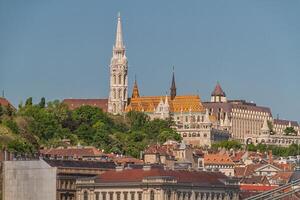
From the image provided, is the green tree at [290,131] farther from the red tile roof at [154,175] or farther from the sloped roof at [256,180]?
the red tile roof at [154,175]

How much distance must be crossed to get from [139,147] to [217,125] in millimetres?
54571

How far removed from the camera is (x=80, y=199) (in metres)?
85.8

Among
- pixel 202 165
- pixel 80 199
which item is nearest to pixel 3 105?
pixel 202 165

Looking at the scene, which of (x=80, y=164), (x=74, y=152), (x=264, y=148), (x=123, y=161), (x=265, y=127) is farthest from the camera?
(x=265, y=127)

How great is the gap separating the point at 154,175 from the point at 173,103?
98.1m

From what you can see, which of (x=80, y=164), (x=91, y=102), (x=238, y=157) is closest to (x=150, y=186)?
(x=80, y=164)

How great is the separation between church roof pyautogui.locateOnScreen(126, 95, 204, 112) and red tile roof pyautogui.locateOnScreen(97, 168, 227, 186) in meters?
88.4

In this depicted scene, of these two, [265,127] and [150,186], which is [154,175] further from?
[265,127]

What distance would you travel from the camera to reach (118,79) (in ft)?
584

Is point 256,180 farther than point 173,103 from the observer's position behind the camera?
No

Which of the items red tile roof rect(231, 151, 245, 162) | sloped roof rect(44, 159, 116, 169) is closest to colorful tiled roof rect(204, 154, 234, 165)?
red tile roof rect(231, 151, 245, 162)

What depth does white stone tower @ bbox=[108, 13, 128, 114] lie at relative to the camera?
17612 centimetres

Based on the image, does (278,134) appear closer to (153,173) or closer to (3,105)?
(3,105)

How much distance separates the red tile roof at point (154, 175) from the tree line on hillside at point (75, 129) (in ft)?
33.8
